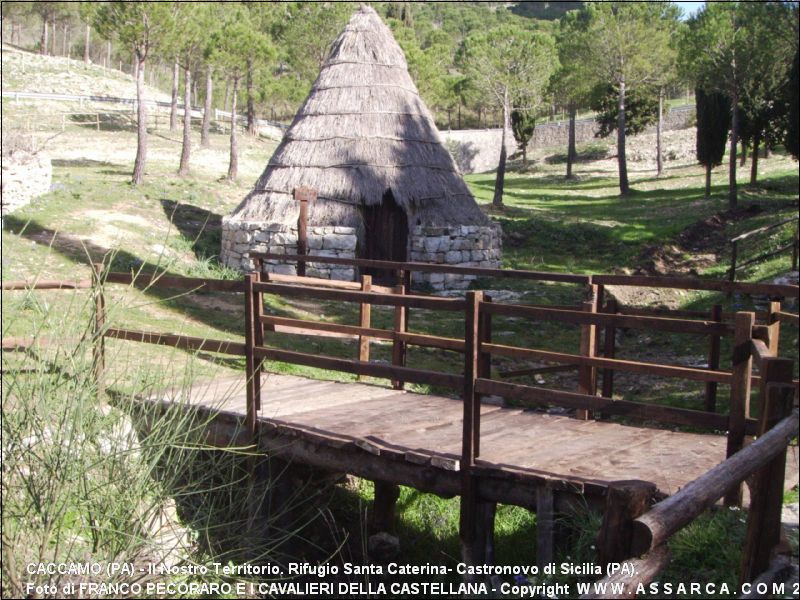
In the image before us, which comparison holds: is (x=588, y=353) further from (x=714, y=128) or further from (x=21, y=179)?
(x=714, y=128)

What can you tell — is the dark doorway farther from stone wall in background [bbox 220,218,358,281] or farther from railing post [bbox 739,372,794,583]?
railing post [bbox 739,372,794,583]

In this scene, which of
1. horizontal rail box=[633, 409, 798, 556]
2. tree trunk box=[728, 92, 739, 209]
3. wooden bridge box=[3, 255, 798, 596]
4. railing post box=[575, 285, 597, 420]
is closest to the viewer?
horizontal rail box=[633, 409, 798, 556]

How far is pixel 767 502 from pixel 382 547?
10.4 feet

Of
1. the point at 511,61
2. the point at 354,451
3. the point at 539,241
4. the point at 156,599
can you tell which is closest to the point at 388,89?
the point at 539,241

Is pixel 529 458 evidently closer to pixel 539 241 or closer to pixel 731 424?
pixel 731 424

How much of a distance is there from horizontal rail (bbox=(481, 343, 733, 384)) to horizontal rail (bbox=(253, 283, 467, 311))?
310 mm

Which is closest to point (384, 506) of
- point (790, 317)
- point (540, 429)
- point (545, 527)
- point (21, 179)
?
point (540, 429)

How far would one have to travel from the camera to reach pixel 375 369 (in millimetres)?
5152

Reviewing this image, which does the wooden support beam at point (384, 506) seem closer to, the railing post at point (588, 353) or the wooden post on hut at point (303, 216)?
the railing post at point (588, 353)

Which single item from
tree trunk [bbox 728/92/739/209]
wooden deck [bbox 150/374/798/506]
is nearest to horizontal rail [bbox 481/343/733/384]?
wooden deck [bbox 150/374/798/506]

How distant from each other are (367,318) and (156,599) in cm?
401

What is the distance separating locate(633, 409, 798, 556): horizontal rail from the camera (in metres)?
2.46

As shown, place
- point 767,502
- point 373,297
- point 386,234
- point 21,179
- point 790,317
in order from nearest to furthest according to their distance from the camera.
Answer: point 767,502 → point 790,317 → point 373,297 → point 21,179 → point 386,234

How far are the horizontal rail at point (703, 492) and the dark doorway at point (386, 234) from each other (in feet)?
44.7
